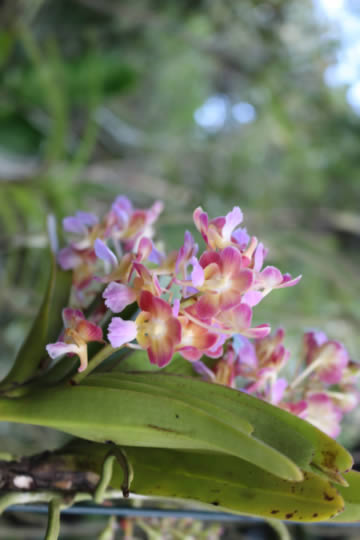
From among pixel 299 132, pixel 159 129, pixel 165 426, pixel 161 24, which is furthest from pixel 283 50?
pixel 165 426

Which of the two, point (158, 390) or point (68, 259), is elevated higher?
point (68, 259)

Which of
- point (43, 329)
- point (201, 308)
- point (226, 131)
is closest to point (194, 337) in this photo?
point (201, 308)

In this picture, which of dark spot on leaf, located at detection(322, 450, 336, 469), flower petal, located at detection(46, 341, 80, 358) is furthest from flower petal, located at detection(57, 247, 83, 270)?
dark spot on leaf, located at detection(322, 450, 336, 469)

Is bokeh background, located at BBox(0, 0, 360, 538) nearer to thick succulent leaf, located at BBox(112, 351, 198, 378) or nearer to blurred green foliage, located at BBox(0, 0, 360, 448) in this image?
blurred green foliage, located at BBox(0, 0, 360, 448)

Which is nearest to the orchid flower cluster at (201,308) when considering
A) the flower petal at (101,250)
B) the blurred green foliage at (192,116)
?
the flower petal at (101,250)

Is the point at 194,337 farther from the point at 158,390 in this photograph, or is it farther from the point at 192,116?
the point at 192,116

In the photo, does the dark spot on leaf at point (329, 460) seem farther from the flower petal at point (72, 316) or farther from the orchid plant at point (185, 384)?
the flower petal at point (72, 316)

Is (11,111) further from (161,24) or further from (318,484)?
Result: (318,484)
